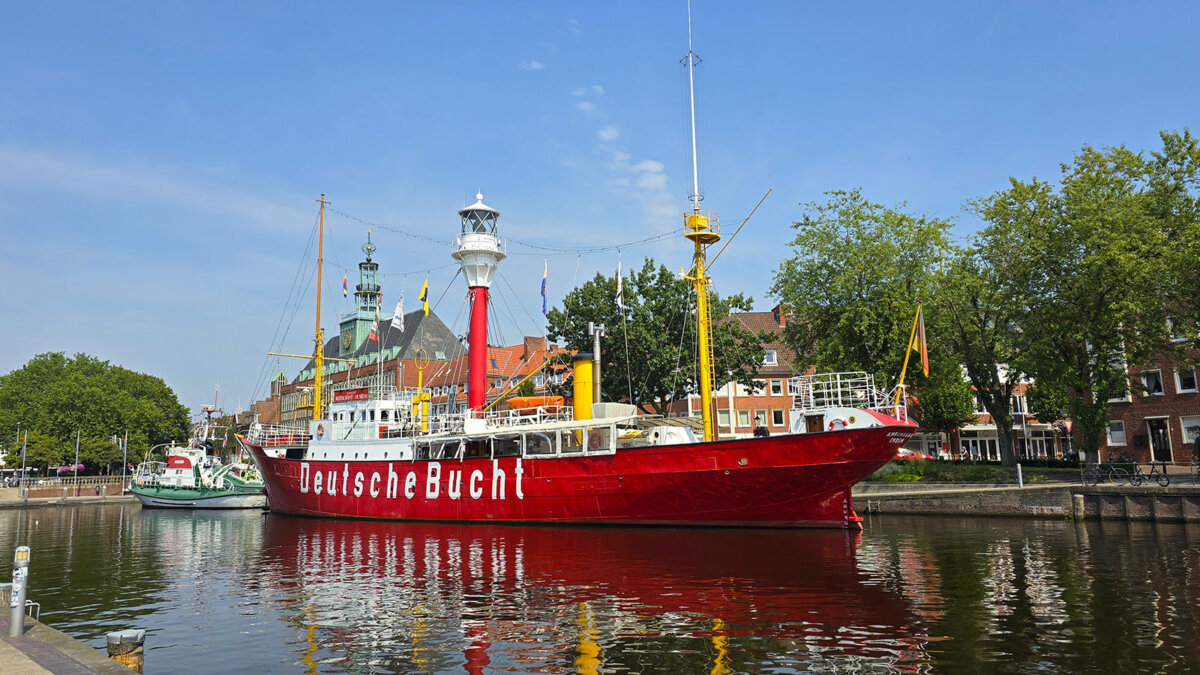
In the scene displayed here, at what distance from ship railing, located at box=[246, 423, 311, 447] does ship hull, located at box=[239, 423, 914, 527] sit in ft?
32.6

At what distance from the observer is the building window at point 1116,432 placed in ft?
159

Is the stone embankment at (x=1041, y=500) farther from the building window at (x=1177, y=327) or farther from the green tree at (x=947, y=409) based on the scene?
the green tree at (x=947, y=409)

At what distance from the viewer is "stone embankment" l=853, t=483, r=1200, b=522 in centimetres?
3062

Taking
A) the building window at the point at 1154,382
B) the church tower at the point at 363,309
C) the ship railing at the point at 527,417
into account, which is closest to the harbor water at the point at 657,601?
the ship railing at the point at 527,417

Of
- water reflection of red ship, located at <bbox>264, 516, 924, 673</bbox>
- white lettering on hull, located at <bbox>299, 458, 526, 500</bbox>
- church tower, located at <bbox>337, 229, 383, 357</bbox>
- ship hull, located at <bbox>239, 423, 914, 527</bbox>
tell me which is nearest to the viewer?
water reflection of red ship, located at <bbox>264, 516, 924, 673</bbox>

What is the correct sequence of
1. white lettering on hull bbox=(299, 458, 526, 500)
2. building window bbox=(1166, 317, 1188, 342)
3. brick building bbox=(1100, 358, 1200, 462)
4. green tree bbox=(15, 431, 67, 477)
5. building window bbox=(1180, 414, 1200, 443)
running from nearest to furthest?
white lettering on hull bbox=(299, 458, 526, 500)
building window bbox=(1166, 317, 1188, 342)
building window bbox=(1180, 414, 1200, 443)
brick building bbox=(1100, 358, 1200, 462)
green tree bbox=(15, 431, 67, 477)

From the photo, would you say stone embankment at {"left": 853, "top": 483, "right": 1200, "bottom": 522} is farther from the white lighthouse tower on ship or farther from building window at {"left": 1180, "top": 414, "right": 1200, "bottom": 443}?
the white lighthouse tower on ship

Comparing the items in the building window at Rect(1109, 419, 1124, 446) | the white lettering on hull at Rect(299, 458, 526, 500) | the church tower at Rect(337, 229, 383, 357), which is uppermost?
the church tower at Rect(337, 229, 383, 357)

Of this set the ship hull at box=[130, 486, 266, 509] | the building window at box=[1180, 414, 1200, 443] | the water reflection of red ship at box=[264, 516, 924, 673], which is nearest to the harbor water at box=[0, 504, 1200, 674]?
the water reflection of red ship at box=[264, 516, 924, 673]

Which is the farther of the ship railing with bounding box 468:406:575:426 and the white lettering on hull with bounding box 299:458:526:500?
the white lettering on hull with bounding box 299:458:526:500

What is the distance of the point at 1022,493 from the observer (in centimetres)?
3406

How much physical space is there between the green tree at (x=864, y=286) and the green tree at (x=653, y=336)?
431 centimetres

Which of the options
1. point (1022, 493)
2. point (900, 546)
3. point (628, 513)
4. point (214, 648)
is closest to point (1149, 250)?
point (1022, 493)

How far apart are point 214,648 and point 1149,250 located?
128ft
